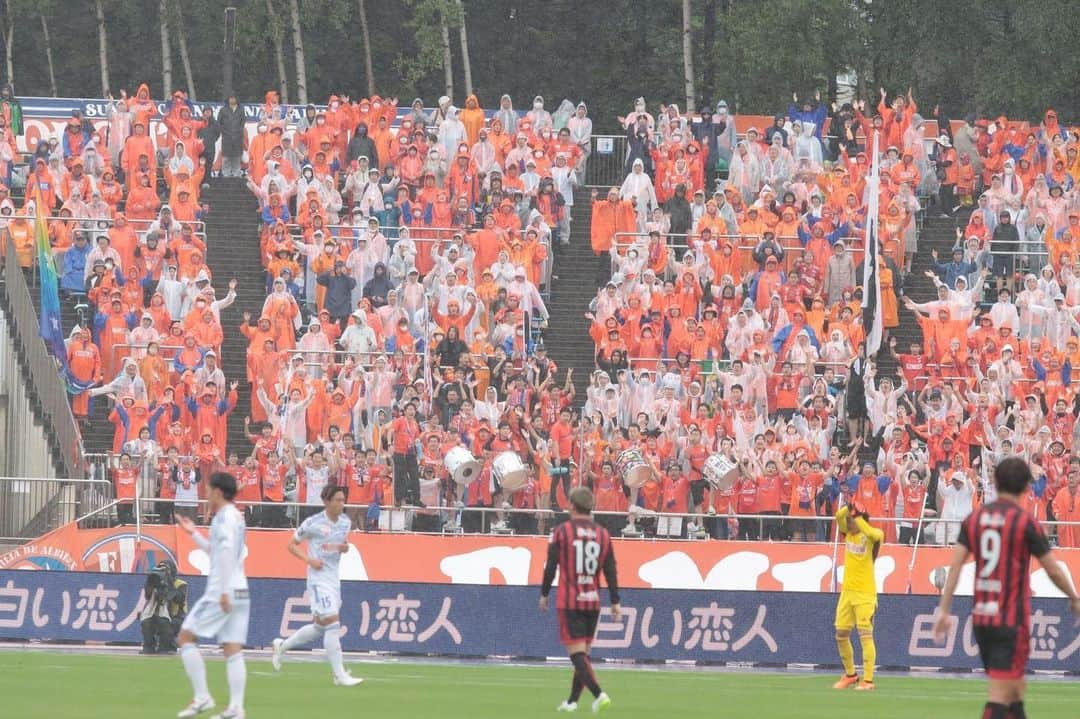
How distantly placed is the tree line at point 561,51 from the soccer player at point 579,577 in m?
35.1

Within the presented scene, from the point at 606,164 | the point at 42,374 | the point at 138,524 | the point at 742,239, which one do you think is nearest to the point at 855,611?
the point at 138,524

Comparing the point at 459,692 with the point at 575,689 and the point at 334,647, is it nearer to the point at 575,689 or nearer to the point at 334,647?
the point at 334,647

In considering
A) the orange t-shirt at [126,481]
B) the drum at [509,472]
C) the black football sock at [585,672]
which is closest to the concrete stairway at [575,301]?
the drum at [509,472]

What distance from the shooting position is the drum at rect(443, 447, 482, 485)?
2783 cm

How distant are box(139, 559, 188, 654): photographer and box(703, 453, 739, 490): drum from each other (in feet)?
28.7

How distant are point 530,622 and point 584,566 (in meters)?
7.30

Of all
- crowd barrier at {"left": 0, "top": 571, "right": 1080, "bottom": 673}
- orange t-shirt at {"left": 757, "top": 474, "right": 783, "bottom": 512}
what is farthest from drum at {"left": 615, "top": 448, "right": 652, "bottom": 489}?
crowd barrier at {"left": 0, "top": 571, "right": 1080, "bottom": 673}

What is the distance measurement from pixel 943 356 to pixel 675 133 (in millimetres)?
7749

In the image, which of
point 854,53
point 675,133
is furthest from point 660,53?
point 675,133

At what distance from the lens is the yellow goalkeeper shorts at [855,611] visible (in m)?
20.1

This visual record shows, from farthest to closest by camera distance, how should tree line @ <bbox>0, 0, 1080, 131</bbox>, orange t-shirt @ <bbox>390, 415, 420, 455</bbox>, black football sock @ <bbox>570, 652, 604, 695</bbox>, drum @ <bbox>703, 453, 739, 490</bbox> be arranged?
tree line @ <bbox>0, 0, 1080, 131</bbox> → orange t-shirt @ <bbox>390, 415, 420, 455</bbox> → drum @ <bbox>703, 453, 739, 490</bbox> → black football sock @ <bbox>570, 652, 604, 695</bbox>

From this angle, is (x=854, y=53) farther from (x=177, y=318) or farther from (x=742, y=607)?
(x=742, y=607)

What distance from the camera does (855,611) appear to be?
66.2ft

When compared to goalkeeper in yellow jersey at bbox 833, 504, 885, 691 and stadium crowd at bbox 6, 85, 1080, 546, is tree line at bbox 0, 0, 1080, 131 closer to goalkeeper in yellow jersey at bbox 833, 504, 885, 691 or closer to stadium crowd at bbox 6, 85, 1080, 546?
stadium crowd at bbox 6, 85, 1080, 546
